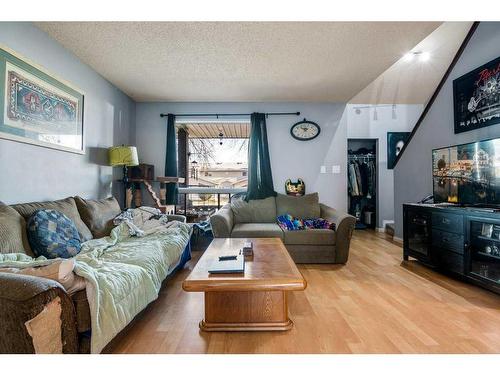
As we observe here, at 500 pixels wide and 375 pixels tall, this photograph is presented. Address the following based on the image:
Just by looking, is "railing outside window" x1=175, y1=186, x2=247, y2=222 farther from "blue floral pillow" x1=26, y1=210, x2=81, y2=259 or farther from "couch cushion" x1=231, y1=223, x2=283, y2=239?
"blue floral pillow" x1=26, y1=210, x2=81, y2=259

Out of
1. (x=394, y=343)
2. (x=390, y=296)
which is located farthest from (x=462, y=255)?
(x=394, y=343)

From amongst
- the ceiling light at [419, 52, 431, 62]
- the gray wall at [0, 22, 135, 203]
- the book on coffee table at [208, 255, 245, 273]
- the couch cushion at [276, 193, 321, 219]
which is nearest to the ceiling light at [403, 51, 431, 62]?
the ceiling light at [419, 52, 431, 62]

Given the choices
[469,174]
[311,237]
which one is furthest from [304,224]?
[469,174]

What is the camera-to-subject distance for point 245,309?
173 cm

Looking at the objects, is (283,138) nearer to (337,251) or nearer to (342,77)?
(342,77)

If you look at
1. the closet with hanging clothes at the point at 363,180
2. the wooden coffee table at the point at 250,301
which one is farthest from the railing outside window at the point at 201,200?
the wooden coffee table at the point at 250,301

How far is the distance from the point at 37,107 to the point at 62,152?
50cm

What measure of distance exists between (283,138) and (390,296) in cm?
289

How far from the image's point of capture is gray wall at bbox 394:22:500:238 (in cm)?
263

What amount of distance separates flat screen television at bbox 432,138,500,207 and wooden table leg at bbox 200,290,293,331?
7.11ft

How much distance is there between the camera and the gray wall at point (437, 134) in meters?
2.63

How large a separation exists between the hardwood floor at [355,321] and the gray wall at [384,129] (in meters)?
2.86

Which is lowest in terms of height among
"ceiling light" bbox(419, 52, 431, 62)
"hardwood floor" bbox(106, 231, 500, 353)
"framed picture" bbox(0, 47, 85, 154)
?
"hardwood floor" bbox(106, 231, 500, 353)

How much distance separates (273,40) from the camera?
2.49 m
